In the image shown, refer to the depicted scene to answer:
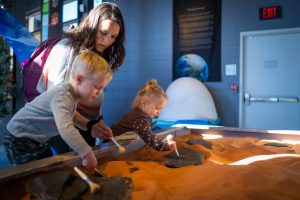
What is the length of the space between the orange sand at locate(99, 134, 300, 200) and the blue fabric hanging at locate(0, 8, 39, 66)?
2.40 meters

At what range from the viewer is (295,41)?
4098mm

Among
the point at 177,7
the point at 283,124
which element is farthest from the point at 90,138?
the point at 177,7

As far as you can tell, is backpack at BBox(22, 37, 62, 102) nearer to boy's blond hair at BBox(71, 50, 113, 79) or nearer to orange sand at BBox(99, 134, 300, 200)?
boy's blond hair at BBox(71, 50, 113, 79)

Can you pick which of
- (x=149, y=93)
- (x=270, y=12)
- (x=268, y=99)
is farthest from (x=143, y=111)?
(x=270, y=12)

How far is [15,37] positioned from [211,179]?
3127mm

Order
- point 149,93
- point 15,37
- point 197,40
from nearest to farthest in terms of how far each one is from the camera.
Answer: point 149,93, point 15,37, point 197,40

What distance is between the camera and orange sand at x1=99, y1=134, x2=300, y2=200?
952mm

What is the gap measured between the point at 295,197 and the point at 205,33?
393 centimetres

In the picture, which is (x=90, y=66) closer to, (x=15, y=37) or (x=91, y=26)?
(x=91, y=26)

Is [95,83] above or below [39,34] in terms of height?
below

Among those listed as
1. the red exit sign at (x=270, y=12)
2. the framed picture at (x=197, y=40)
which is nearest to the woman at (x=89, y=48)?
the framed picture at (x=197, y=40)

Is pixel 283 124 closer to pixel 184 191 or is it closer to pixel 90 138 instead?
pixel 90 138

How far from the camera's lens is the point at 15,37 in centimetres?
339

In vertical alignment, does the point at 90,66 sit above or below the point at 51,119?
above
